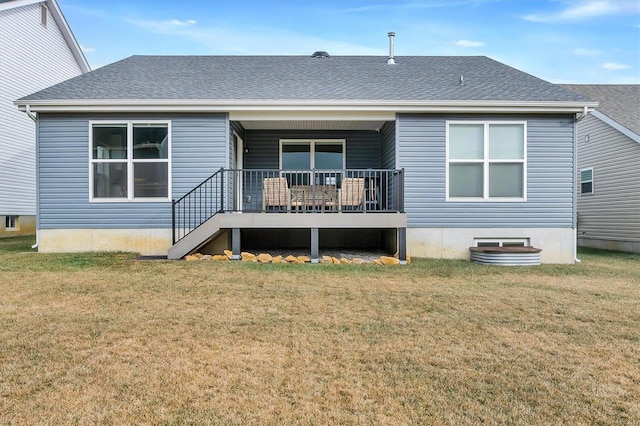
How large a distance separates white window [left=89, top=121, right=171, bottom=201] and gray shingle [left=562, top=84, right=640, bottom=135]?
1199 centimetres

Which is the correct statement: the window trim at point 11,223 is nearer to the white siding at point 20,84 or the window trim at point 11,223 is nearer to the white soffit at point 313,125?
the white siding at point 20,84

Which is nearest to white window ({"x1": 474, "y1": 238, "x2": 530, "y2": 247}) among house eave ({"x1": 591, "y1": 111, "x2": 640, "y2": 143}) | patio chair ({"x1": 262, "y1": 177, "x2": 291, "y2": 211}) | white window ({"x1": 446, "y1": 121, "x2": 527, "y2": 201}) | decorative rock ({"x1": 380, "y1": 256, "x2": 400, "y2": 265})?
white window ({"x1": 446, "y1": 121, "x2": 527, "y2": 201})

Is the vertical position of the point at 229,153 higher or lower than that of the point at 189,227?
higher

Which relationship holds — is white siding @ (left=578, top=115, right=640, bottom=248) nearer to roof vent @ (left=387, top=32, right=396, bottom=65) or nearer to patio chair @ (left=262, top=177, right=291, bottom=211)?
roof vent @ (left=387, top=32, right=396, bottom=65)

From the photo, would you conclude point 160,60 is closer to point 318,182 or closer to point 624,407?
point 318,182

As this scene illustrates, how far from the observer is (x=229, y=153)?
8734 millimetres

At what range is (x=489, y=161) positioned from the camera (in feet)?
28.1

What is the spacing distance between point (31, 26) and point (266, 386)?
16985 mm

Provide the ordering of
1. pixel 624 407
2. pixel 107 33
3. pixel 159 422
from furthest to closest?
pixel 107 33
pixel 624 407
pixel 159 422

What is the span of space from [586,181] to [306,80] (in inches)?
374

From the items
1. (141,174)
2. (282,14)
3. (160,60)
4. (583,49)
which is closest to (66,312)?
(141,174)

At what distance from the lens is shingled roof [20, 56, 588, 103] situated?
8516 mm

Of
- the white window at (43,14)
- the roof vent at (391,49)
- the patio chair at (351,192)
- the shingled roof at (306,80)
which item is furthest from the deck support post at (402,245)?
the white window at (43,14)

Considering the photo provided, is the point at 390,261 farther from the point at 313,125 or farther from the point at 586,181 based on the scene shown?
the point at 586,181
